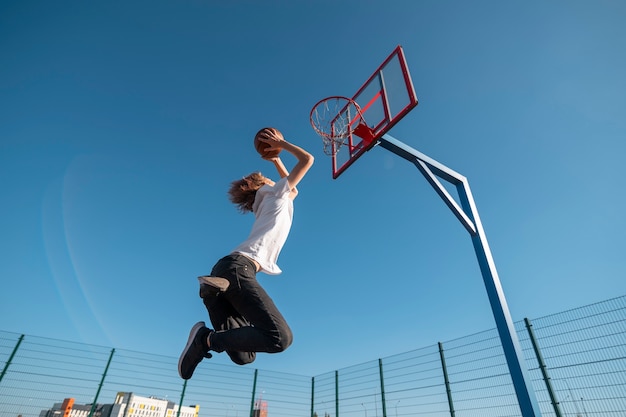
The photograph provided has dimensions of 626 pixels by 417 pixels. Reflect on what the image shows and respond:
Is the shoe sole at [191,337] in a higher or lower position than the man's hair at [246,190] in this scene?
lower

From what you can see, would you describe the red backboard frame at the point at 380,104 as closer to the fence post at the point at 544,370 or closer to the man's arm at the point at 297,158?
the man's arm at the point at 297,158

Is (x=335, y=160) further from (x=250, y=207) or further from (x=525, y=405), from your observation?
(x=525, y=405)

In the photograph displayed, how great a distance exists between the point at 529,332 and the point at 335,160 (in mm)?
4566

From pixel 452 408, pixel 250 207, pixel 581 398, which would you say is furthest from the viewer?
pixel 452 408

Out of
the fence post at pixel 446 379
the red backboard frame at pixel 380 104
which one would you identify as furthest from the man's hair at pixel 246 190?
the fence post at pixel 446 379

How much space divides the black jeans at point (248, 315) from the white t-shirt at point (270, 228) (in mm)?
153

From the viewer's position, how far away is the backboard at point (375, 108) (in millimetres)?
5410

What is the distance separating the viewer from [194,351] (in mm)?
2166

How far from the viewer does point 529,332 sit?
19.0 ft

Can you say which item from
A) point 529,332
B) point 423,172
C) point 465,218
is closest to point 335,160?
point 423,172

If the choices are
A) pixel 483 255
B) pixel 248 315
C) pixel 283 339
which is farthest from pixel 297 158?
pixel 483 255

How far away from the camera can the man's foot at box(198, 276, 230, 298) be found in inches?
76.7

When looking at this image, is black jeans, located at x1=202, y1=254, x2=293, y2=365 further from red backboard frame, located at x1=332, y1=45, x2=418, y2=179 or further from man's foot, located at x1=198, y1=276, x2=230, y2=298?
red backboard frame, located at x1=332, y1=45, x2=418, y2=179

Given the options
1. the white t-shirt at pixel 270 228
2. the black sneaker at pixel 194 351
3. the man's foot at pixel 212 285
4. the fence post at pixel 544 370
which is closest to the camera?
the man's foot at pixel 212 285
